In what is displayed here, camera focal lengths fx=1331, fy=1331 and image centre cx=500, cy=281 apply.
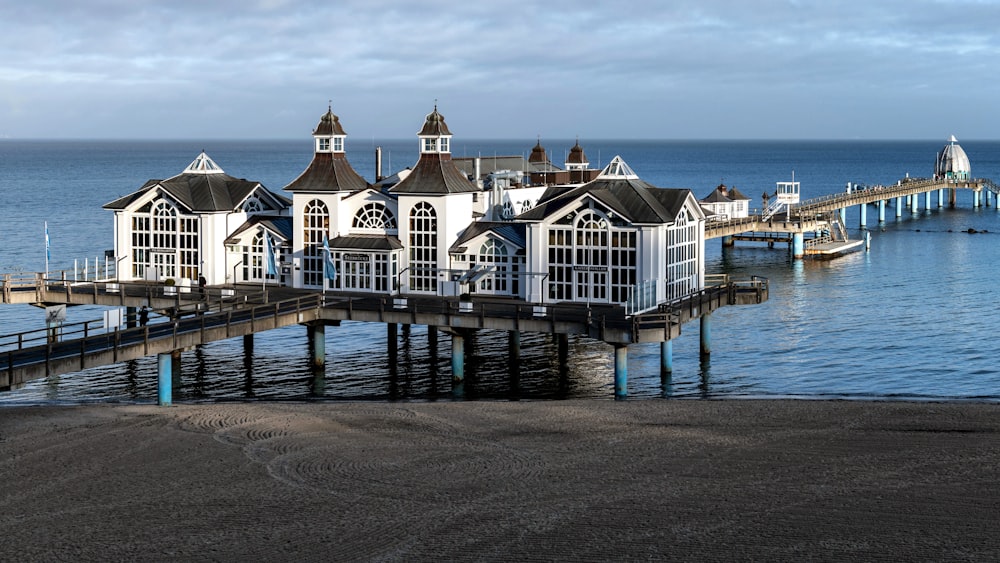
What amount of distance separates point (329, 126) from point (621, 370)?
18552mm

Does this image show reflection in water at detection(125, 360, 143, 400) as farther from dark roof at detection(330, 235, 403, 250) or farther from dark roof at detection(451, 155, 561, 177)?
dark roof at detection(451, 155, 561, 177)

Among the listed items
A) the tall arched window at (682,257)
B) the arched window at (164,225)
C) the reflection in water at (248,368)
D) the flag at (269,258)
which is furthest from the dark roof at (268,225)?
the tall arched window at (682,257)

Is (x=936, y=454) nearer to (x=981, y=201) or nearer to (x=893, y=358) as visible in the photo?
(x=893, y=358)

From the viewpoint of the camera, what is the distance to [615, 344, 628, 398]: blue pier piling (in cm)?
4519

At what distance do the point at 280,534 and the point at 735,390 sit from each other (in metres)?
23.9

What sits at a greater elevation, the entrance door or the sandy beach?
the entrance door

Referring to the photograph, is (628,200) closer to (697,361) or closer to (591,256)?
(591,256)

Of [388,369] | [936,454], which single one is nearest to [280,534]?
[936,454]

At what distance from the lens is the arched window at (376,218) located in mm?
54438

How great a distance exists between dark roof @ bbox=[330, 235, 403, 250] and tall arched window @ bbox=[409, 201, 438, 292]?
0.74 m

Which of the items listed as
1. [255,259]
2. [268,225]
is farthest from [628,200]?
[255,259]

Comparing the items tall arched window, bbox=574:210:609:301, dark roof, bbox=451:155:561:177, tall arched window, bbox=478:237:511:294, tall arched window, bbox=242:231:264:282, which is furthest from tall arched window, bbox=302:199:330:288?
tall arched window, bbox=574:210:609:301

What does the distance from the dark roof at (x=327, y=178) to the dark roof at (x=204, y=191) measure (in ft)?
7.14

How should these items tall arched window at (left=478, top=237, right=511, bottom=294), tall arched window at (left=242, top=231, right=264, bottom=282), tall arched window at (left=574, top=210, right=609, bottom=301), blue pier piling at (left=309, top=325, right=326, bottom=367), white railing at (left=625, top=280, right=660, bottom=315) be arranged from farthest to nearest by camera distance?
tall arched window at (left=242, top=231, right=264, bottom=282) < tall arched window at (left=478, top=237, right=511, bottom=294) < blue pier piling at (left=309, top=325, right=326, bottom=367) < tall arched window at (left=574, top=210, right=609, bottom=301) < white railing at (left=625, top=280, right=660, bottom=315)
